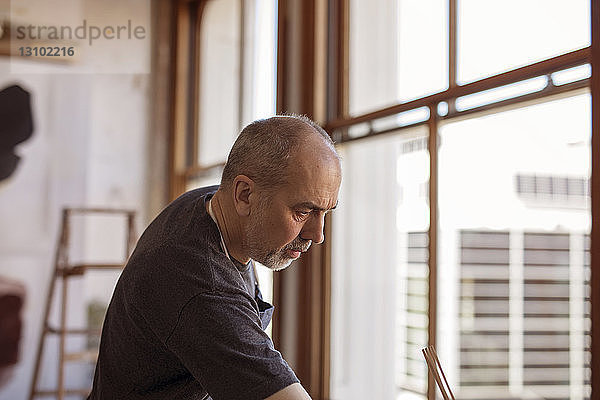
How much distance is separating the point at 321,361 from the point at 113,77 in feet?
8.67

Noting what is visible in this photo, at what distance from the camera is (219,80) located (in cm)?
498

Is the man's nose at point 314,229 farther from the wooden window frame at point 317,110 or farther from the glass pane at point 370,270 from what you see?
the glass pane at point 370,270

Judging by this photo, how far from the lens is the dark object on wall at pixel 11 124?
4883 millimetres

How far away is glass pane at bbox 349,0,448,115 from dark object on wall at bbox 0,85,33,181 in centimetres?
244

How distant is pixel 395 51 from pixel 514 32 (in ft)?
2.61

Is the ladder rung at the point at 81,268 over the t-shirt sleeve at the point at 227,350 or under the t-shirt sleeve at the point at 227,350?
under

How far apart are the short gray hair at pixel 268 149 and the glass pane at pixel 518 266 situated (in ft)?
49.5

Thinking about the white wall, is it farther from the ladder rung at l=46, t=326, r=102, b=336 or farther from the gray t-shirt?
the gray t-shirt

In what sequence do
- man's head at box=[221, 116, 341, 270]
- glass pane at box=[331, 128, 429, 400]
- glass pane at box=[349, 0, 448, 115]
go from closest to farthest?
man's head at box=[221, 116, 341, 270], glass pane at box=[349, 0, 448, 115], glass pane at box=[331, 128, 429, 400]

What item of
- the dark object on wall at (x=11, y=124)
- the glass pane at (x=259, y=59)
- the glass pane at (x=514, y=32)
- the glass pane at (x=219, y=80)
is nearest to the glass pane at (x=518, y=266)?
the glass pane at (x=219, y=80)

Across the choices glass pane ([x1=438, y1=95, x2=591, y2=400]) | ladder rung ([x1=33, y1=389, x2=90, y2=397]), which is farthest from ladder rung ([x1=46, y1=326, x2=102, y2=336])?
glass pane ([x1=438, y1=95, x2=591, y2=400])

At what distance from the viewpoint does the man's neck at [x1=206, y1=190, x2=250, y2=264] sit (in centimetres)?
174

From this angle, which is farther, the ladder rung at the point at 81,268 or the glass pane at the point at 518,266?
the glass pane at the point at 518,266

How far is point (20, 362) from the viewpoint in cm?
488
